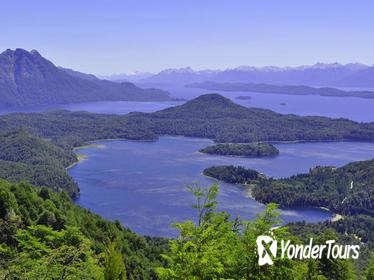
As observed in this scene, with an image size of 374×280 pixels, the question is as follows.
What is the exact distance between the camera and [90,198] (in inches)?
4171

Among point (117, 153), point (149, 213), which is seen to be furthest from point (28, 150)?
point (149, 213)

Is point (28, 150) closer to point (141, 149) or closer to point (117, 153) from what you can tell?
point (117, 153)

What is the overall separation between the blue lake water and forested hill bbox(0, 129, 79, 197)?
6.09 meters

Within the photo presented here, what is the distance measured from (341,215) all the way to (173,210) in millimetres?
42729

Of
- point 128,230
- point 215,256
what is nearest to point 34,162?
point 128,230

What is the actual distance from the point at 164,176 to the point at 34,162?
152ft

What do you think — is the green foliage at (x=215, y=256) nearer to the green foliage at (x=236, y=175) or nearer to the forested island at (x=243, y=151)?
the green foliage at (x=236, y=175)

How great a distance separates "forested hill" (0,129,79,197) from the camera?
110 meters

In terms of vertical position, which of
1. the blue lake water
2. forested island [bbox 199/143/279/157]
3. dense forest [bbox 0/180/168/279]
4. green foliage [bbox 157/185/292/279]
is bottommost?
the blue lake water

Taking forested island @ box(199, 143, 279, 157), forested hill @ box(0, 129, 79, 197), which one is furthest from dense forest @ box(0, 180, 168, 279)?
forested island @ box(199, 143, 279, 157)

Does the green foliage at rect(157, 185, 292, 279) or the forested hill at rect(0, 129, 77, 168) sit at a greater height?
the green foliage at rect(157, 185, 292, 279)

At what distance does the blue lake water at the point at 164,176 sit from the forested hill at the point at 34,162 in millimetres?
6092

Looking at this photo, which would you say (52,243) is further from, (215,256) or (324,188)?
(324,188)

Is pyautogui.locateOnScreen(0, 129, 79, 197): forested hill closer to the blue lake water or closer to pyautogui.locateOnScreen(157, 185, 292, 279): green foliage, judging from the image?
the blue lake water
